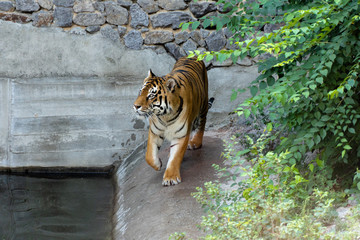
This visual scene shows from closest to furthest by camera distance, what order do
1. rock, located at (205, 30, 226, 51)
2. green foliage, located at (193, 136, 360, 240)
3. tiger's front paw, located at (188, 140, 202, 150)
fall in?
green foliage, located at (193, 136, 360, 240)
tiger's front paw, located at (188, 140, 202, 150)
rock, located at (205, 30, 226, 51)

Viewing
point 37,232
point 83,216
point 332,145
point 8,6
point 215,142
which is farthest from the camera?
point 8,6

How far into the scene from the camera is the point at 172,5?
7254 mm

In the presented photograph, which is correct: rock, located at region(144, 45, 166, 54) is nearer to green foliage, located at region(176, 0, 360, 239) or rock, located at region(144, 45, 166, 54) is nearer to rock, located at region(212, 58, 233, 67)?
rock, located at region(212, 58, 233, 67)

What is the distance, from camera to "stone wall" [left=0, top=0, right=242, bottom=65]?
7.09m

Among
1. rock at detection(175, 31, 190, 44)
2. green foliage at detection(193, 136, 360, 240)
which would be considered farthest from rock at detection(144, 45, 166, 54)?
green foliage at detection(193, 136, 360, 240)

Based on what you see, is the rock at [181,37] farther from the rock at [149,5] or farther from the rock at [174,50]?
the rock at [149,5]

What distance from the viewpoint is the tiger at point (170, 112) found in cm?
524

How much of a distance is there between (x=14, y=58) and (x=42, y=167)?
1.53 meters

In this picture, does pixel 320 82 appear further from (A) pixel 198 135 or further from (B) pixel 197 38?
(B) pixel 197 38

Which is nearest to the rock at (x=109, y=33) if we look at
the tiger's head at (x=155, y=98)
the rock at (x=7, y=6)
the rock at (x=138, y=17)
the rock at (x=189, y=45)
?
the rock at (x=138, y=17)

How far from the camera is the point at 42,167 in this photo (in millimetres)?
7422

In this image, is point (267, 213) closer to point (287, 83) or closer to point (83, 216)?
point (287, 83)

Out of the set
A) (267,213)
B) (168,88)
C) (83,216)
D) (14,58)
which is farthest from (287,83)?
(14,58)

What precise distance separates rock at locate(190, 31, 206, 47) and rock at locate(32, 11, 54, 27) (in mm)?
1894
